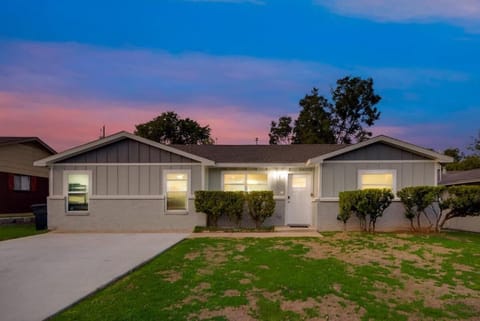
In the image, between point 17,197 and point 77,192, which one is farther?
point 17,197

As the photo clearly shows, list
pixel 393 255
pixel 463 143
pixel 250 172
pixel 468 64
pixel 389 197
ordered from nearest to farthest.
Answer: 1. pixel 393 255
2. pixel 389 197
3. pixel 250 172
4. pixel 468 64
5. pixel 463 143

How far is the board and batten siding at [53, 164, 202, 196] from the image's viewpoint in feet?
41.4

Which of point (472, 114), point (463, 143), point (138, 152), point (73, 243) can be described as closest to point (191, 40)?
point (138, 152)

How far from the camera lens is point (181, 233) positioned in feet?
38.7

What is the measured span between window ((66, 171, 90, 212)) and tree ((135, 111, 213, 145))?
22207mm

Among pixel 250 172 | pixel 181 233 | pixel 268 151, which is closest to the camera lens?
pixel 181 233

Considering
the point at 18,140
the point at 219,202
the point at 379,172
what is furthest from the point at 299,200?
the point at 18,140

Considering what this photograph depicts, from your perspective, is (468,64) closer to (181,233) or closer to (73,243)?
(181,233)

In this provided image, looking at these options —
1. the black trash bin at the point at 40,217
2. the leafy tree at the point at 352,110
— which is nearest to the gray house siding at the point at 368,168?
the black trash bin at the point at 40,217

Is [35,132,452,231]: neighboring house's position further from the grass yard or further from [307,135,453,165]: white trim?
the grass yard

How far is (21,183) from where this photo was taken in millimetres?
17578

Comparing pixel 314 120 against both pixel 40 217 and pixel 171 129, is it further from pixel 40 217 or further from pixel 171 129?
pixel 40 217

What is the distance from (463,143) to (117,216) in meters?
42.6

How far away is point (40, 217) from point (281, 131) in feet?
85.8
